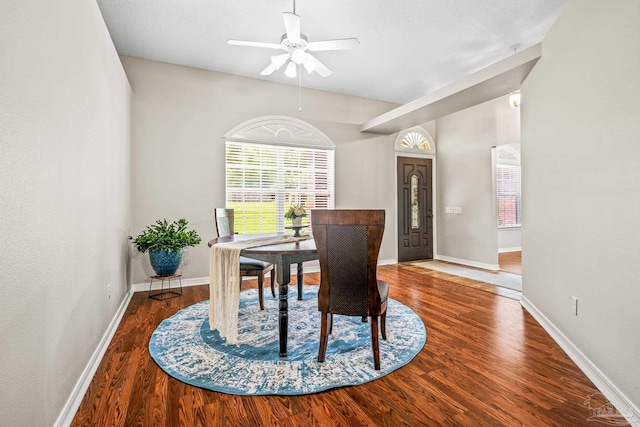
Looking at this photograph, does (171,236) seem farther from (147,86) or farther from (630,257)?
(630,257)

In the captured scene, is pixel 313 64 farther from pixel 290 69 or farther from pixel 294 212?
pixel 294 212

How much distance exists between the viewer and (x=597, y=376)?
73.4 inches

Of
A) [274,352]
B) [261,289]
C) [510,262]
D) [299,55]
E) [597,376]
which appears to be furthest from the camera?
[510,262]

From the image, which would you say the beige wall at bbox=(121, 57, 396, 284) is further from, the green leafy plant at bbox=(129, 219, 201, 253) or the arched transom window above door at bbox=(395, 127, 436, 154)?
the arched transom window above door at bbox=(395, 127, 436, 154)

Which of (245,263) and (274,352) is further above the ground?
(245,263)

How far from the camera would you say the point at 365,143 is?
5703 millimetres

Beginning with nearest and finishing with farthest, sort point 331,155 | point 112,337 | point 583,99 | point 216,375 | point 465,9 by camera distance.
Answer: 1. point 216,375
2. point 583,99
3. point 112,337
4. point 465,9
5. point 331,155

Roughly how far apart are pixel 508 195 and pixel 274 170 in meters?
6.02

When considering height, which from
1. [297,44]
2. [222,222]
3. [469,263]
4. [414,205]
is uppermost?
[297,44]

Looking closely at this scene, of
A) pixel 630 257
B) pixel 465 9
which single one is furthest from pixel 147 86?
pixel 630 257

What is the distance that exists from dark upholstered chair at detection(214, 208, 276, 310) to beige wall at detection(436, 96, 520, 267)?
3925mm

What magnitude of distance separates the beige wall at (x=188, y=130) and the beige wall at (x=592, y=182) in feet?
11.2

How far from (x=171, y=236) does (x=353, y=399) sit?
2.88 m

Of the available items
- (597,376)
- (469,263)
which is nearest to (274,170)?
(469,263)
